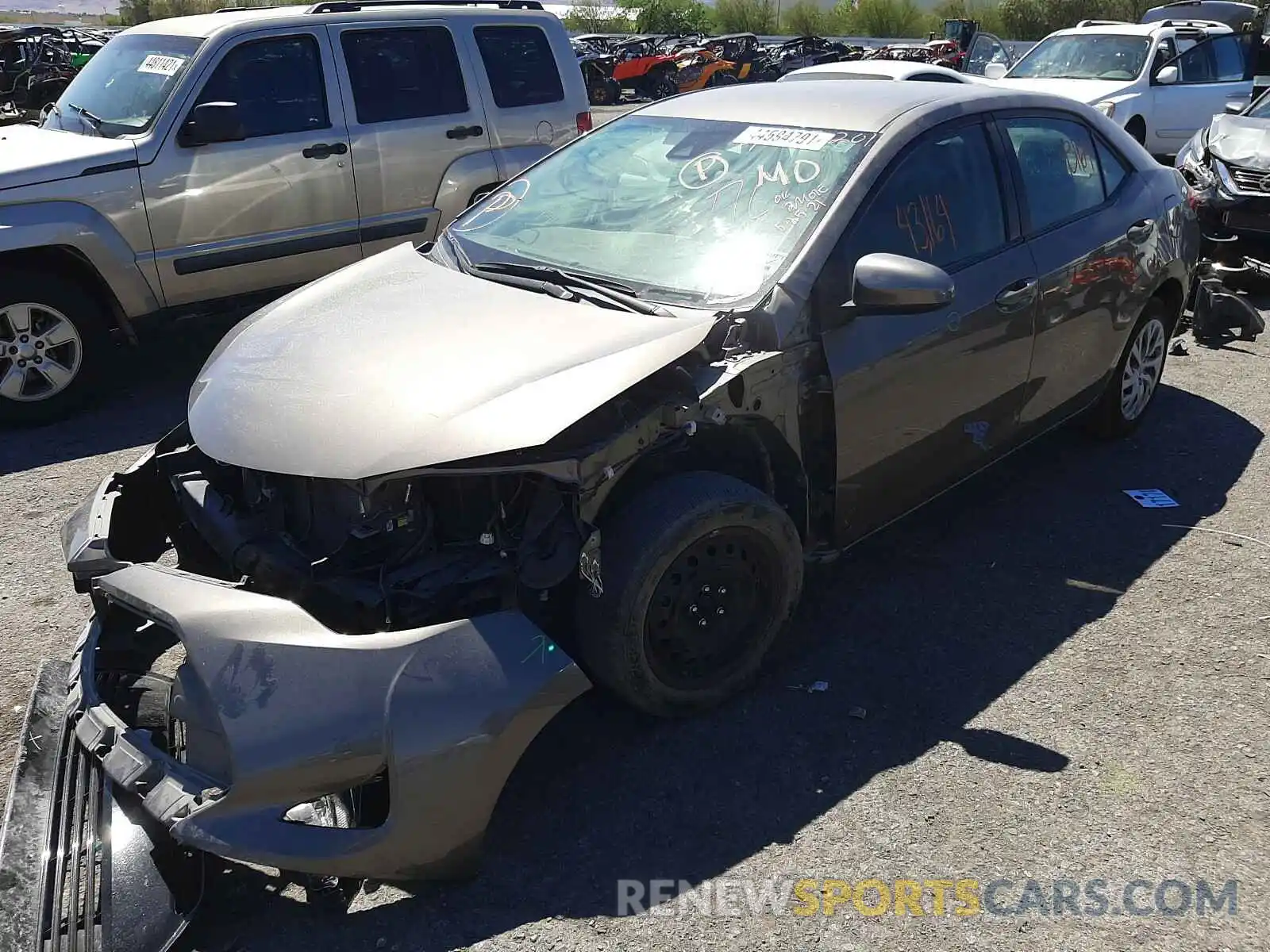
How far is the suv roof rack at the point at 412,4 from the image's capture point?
21.5 feet

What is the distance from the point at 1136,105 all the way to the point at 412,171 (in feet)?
28.9

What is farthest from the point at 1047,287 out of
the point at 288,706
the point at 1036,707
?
the point at 288,706

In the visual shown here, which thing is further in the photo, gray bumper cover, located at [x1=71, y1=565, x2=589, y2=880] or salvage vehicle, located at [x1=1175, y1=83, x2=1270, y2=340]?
salvage vehicle, located at [x1=1175, y1=83, x2=1270, y2=340]

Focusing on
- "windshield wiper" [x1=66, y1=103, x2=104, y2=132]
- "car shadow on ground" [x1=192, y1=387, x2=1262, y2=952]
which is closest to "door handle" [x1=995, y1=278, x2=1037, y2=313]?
"car shadow on ground" [x1=192, y1=387, x2=1262, y2=952]

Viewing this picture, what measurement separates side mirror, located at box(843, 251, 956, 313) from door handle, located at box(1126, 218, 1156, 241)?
1876 millimetres

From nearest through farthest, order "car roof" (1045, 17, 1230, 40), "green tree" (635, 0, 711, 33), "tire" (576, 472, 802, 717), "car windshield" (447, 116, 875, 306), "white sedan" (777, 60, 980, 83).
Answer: "tire" (576, 472, 802, 717)
"car windshield" (447, 116, 875, 306)
"white sedan" (777, 60, 980, 83)
"car roof" (1045, 17, 1230, 40)
"green tree" (635, 0, 711, 33)

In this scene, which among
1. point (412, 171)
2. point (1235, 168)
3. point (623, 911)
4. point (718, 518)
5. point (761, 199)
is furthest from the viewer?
point (1235, 168)

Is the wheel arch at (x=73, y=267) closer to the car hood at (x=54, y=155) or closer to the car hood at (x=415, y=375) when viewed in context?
the car hood at (x=54, y=155)

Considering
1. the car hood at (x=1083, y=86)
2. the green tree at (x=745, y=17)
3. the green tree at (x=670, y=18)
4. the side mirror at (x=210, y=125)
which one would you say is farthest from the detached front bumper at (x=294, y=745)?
the green tree at (x=745, y=17)

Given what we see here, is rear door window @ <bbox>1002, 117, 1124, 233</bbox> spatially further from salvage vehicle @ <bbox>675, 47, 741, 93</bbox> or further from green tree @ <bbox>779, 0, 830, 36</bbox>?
green tree @ <bbox>779, 0, 830, 36</bbox>

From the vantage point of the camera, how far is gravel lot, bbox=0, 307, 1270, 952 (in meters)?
2.59

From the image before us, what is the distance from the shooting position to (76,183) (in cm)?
563

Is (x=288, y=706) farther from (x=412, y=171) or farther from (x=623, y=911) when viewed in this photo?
(x=412, y=171)

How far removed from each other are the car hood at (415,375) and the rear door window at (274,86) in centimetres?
311
